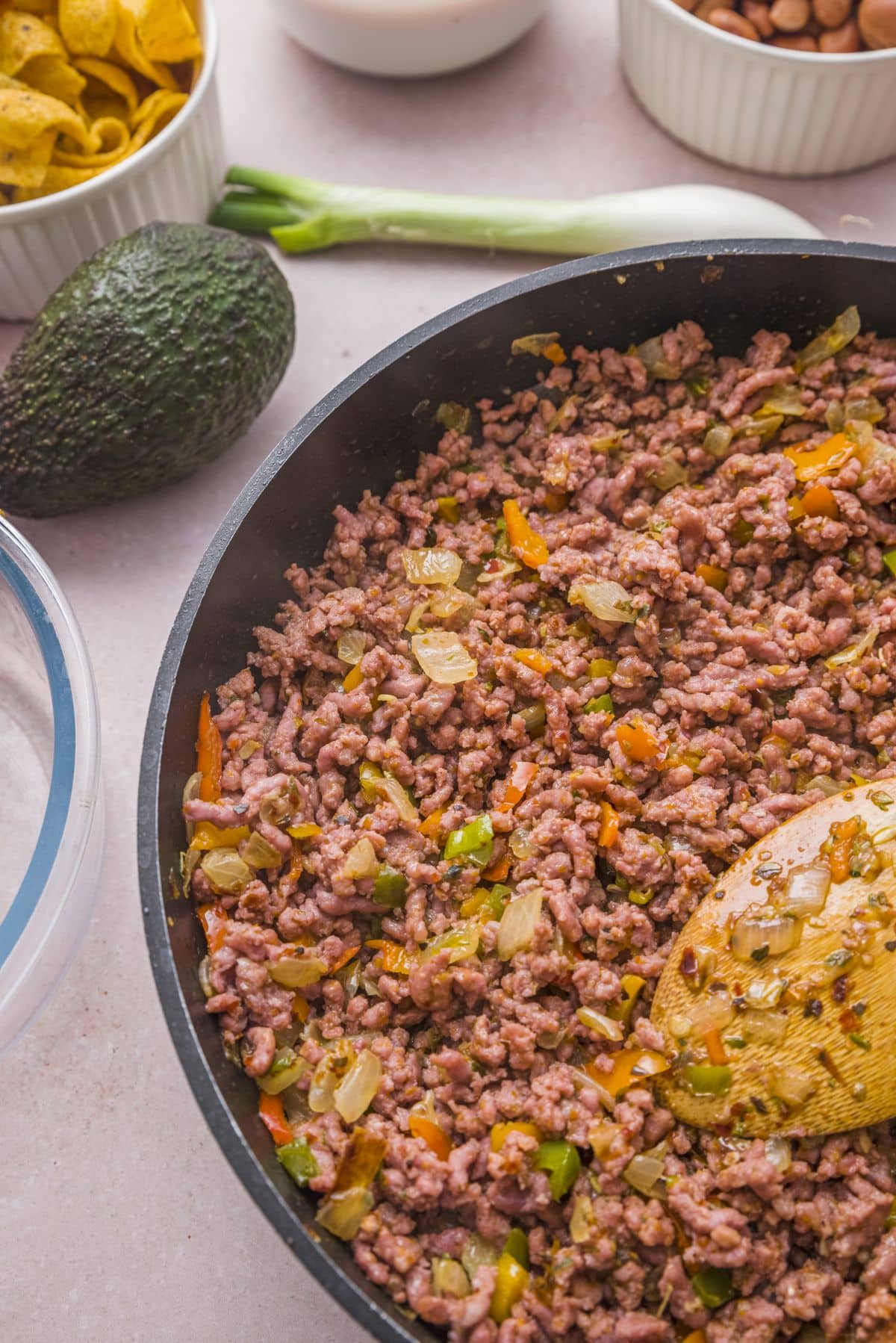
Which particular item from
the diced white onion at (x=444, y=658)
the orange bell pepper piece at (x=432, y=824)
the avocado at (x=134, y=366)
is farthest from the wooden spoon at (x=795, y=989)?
the avocado at (x=134, y=366)

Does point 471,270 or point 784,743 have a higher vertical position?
point 471,270

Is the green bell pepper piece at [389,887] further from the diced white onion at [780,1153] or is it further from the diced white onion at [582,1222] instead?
the diced white onion at [780,1153]

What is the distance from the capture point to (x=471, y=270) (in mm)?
2484

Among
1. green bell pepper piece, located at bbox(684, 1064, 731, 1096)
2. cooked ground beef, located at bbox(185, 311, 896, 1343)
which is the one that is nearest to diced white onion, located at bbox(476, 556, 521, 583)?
cooked ground beef, located at bbox(185, 311, 896, 1343)

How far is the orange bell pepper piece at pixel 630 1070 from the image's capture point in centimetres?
155

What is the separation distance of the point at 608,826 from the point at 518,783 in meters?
0.15

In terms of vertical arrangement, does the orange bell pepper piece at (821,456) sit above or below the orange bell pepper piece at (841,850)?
above

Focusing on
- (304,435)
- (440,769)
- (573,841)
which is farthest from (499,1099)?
(304,435)

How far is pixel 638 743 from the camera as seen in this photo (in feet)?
5.64

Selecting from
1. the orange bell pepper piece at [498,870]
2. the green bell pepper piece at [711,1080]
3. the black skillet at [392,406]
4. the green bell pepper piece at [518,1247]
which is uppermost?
the black skillet at [392,406]

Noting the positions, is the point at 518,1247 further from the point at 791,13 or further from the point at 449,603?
the point at 791,13

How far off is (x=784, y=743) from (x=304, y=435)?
84cm

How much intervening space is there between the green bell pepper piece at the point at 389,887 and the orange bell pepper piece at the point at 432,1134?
0.93 ft

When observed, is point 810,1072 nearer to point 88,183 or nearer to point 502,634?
point 502,634
